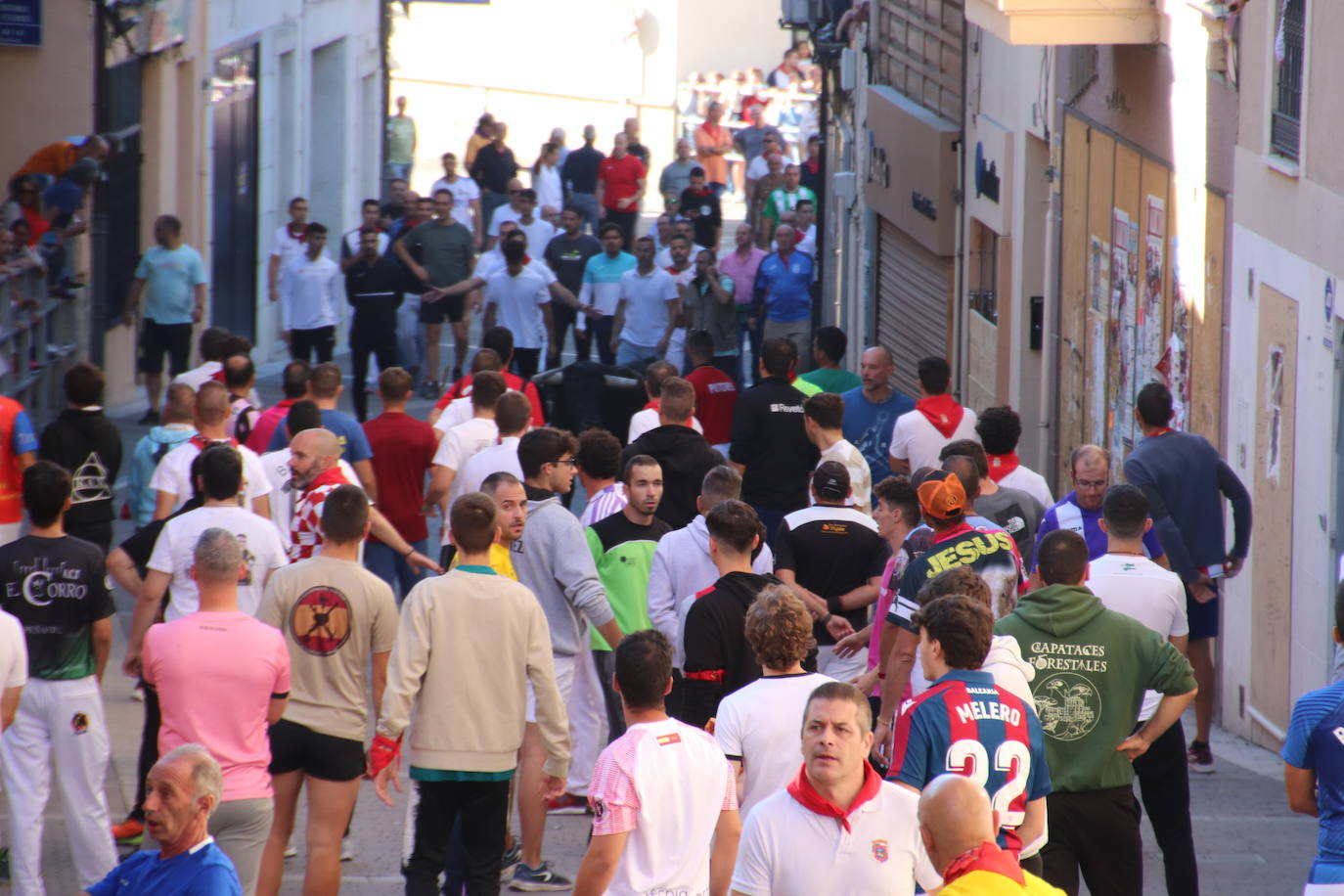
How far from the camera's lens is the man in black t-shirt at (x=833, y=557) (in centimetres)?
848

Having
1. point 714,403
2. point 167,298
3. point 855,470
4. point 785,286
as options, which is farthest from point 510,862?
point 785,286

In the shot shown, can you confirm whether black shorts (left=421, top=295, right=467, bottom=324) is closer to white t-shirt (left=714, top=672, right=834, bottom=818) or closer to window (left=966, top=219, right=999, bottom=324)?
window (left=966, top=219, right=999, bottom=324)

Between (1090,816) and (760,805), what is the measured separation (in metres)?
1.92

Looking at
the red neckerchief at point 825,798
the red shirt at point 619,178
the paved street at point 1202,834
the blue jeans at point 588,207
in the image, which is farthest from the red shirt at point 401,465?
the red shirt at point 619,178

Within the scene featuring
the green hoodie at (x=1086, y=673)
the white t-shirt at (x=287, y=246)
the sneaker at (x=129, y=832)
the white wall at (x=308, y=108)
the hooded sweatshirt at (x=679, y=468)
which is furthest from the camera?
the white wall at (x=308, y=108)

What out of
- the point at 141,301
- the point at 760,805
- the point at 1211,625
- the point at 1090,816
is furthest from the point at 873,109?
the point at 760,805

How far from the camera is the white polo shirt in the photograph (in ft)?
59.6

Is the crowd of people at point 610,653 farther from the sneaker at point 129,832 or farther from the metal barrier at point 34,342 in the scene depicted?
the metal barrier at point 34,342

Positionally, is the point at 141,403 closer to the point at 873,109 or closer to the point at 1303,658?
the point at 873,109

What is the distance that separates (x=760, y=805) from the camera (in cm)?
502

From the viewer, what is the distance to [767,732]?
580 cm

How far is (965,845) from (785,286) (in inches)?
611

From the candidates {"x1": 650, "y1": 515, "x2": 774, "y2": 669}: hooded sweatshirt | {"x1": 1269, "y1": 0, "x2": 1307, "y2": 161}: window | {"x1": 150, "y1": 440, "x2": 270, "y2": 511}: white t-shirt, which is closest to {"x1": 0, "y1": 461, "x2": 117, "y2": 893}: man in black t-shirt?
{"x1": 150, "y1": 440, "x2": 270, "y2": 511}: white t-shirt

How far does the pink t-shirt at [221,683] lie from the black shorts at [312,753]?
36 centimetres
